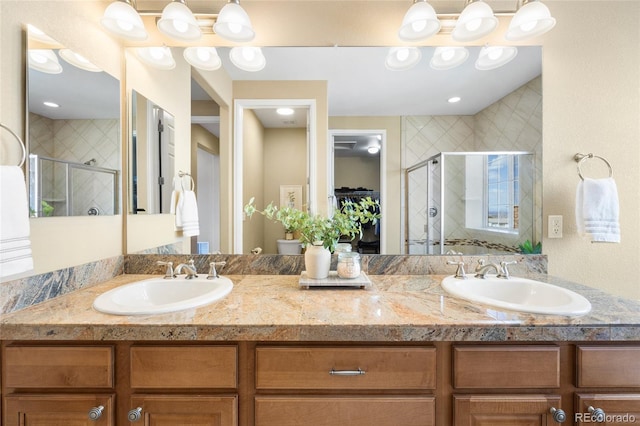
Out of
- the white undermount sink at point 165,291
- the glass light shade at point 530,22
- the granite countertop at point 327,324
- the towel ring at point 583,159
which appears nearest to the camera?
the granite countertop at point 327,324

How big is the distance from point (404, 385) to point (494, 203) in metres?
1.10

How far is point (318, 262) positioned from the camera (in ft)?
4.28

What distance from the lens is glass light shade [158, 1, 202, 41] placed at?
52.9 inches

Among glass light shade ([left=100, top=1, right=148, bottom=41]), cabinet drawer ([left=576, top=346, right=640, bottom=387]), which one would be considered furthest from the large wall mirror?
cabinet drawer ([left=576, top=346, right=640, bottom=387])

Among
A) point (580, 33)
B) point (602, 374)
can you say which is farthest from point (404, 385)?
point (580, 33)

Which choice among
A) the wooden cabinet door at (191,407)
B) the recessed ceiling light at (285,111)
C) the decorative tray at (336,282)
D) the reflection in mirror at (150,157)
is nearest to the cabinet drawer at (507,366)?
the decorative tray at (336,282)

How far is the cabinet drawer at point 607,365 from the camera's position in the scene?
2.86ft

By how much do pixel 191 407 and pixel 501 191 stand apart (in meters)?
1.69

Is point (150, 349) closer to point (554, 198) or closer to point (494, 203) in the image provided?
point (494, 203)

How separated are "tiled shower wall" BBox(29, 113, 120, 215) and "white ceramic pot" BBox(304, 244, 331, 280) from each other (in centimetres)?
103

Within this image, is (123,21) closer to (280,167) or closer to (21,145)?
(21,145)

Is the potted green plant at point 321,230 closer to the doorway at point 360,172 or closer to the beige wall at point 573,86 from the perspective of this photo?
the doorway at point 360,172

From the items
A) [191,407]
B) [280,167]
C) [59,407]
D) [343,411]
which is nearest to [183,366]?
[191,407]

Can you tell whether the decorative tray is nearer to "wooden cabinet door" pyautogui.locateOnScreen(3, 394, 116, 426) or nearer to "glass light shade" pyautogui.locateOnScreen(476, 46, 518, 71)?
"wooden cabinet door" pyautogui.locateOnScreen(3, 394, 116, 426)
